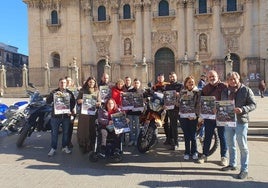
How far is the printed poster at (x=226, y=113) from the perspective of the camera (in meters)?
6.36

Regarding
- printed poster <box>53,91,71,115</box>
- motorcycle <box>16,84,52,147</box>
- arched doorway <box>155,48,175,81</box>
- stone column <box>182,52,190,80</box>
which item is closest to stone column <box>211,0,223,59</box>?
stone column <box>182,52,190,80</box>

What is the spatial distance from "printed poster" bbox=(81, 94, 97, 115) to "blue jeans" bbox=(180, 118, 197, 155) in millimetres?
2156

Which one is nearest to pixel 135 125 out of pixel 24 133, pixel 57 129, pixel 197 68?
pixel 57 129

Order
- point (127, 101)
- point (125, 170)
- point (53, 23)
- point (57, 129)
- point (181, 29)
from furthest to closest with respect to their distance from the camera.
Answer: point (53, 23) < point (181, 29) < point (127, 101) < point (57, 129) < point (125, 170)

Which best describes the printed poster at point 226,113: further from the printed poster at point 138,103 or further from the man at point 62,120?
the man at point 62,120

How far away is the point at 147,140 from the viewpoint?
318 inches

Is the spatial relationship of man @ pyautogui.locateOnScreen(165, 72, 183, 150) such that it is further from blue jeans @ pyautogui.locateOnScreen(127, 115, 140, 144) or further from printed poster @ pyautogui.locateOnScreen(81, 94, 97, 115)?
printed poster @ pyautogui.locateOnScreen(81, 94, 97, 115)

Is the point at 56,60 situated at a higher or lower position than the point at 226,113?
higher

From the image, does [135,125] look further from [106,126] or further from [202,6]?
[202,6]

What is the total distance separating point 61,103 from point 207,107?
3.54m

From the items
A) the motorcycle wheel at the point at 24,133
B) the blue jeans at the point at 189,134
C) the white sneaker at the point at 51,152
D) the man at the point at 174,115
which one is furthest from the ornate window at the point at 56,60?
the blue jeans at the point at 189,134

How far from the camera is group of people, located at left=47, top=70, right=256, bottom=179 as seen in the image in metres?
6.29

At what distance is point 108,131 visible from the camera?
7.55 m

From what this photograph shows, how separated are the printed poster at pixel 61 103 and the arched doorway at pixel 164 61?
27.3 meters
